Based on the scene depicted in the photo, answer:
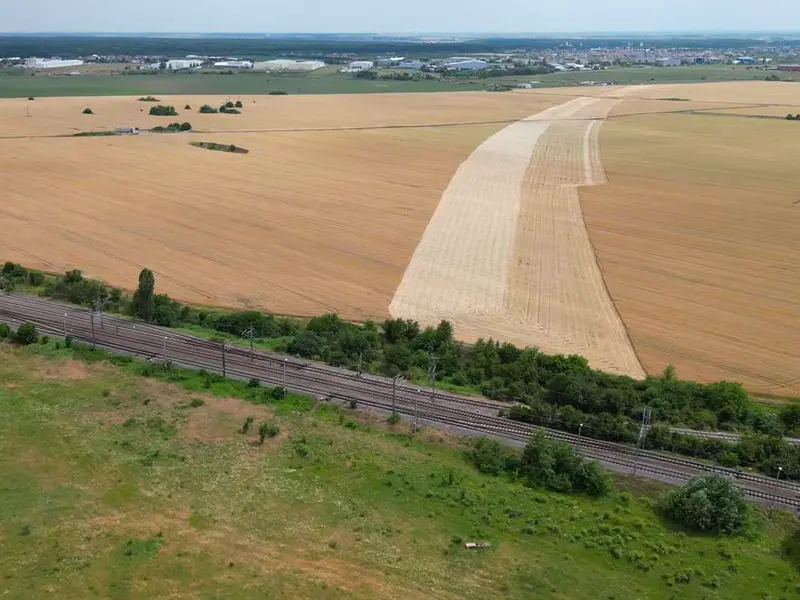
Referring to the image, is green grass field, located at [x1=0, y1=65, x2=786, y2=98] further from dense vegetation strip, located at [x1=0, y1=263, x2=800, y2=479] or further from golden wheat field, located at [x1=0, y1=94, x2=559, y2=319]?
dense vegetation strip, located at [x1=0, y1=263, x2=800, y2=479]

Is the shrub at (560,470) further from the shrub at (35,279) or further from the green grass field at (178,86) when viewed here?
the green grass field at (178,86)

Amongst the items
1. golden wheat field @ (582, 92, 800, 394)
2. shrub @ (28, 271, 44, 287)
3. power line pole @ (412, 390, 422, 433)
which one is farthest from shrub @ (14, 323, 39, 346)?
golden wheat field @ (582, 92, 800, 394)

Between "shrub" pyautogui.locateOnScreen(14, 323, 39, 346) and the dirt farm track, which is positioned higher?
the dirt farm track

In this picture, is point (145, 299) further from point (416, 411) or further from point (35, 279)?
point (416, 411)

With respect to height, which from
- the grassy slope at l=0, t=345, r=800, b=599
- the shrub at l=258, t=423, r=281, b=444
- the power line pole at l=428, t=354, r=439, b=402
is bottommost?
the grassy slope at l=0, t=345, r=800, b=599

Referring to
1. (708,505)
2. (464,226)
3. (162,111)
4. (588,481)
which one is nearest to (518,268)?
(464,226)
